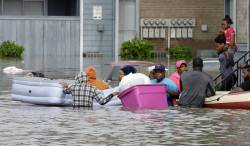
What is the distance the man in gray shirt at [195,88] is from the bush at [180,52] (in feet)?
90.1

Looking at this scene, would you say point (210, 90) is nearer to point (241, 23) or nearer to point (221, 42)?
point (221, 42)

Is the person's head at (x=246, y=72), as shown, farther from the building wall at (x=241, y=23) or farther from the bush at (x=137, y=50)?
the bush at (x=137, y=50)

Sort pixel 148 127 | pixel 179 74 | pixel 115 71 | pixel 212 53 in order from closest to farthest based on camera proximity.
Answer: pixel 148 127, pixel 179 74, pixel 115 71, pixel 212 53

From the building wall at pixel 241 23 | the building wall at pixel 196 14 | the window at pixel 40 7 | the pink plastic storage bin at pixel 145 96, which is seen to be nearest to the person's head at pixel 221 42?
the pink plastic storage bin at pixel 145 96

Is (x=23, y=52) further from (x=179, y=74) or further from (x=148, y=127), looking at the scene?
(x=148, y=127)

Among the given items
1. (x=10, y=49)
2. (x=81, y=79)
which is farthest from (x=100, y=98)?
(x=10, y=49)

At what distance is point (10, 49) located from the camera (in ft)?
153

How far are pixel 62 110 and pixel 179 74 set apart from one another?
296 centimetres

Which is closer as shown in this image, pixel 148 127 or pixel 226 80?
pixel 148 127

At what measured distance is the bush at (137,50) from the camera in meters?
46.6

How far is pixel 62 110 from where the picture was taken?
746 inches

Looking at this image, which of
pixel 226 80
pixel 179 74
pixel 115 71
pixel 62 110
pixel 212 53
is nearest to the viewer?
pixel 62 110

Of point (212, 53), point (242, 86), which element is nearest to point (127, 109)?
point (242, 86)

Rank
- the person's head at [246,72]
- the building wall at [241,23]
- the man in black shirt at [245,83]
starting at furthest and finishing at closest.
→ the building wall at [241,23]
the person's head at [246,72]
the man in black shirt at [245,83]
